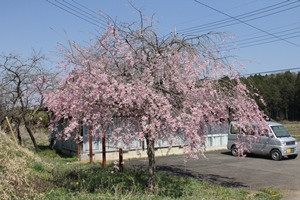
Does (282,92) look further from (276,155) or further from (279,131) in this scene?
(276,155)

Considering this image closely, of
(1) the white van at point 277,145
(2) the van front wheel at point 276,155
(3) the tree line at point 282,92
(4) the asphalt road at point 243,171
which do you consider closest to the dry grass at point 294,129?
(3) the tree line at point 282,92

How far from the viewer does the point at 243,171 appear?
12.1m

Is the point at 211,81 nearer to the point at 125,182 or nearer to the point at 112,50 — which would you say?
the point at 112,50

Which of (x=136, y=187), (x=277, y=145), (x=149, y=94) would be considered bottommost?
(x=136, y=187)

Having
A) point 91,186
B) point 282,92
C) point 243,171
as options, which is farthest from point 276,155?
point 282,92

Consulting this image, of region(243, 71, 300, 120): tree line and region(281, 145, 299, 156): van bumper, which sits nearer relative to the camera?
region(281, 145, 299, 156): van bumper

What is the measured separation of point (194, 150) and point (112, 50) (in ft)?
9.49

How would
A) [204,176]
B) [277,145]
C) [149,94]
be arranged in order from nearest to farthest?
[149,94], [204,176], [277,145]

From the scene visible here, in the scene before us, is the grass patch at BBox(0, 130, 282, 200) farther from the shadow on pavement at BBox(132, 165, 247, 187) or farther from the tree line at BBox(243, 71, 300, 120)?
the tree line at BBox(243, 71, 300, 120)

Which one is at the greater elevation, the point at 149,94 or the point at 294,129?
the point at 149,94

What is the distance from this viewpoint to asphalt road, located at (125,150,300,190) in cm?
998

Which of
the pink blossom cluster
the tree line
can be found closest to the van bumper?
the pink blossom cluster

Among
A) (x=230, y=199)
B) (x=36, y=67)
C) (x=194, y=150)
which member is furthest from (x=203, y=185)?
(x=36, y=67)

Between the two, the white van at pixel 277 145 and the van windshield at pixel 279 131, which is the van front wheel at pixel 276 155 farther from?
the van windshield at pixel 279 131
